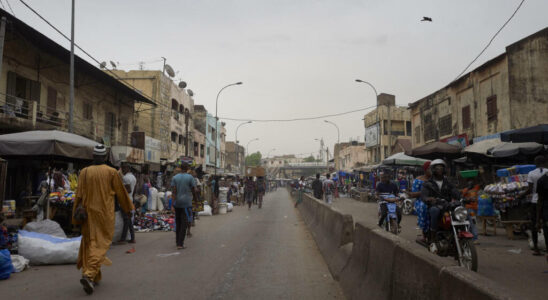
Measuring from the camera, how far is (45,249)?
270 inches

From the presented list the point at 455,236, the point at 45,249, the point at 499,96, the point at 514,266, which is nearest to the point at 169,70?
the point at 499,96

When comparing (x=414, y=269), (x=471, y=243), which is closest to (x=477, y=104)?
(x=471, y=243)

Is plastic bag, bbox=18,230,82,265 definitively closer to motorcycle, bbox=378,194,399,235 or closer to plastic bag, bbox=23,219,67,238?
plastic bag, bbox=23,219,67,238

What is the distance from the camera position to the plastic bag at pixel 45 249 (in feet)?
22.4

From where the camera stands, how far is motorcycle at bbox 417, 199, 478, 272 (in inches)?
217

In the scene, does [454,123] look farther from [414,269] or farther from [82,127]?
[414,269]

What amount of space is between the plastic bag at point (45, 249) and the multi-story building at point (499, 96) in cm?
1876

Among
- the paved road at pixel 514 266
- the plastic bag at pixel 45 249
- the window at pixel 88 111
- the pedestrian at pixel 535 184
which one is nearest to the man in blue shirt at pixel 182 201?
the plastic bag at pixel 45 249

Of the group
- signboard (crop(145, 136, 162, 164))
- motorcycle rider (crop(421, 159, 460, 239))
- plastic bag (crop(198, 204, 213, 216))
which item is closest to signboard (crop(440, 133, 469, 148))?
plastic bag (crop(198, 204, 213, 216))

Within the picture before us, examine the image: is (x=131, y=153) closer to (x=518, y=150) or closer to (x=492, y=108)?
(x=518, y=150)

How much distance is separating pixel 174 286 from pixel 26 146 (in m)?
5.40

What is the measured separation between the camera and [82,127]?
22531mm

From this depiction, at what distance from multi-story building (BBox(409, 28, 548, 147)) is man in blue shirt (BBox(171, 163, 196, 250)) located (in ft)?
52.7

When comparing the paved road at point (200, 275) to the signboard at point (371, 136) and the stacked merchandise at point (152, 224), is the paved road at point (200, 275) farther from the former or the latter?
the signboard at point (371, 136)
